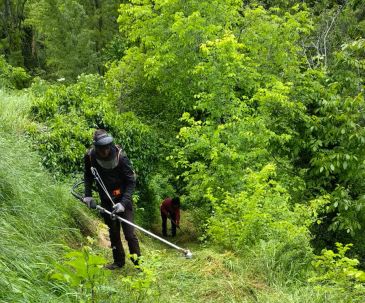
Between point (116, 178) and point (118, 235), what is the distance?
0.78 m

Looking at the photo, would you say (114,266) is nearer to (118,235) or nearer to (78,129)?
(118,235)

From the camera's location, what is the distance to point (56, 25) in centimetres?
2634

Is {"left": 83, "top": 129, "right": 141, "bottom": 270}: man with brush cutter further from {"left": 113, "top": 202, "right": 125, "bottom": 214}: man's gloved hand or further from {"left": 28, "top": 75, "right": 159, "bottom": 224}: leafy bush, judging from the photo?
{"left": 28, "top": 75, "right": 159, "bottom": 224}: leafy bush

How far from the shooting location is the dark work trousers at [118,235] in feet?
19.1

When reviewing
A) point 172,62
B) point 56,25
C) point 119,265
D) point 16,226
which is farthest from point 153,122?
point 56,25

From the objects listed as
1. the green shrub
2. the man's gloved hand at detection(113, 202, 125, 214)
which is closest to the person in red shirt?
the man's gloved hand at detection(113, 202, 125, 214)

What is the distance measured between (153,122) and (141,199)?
2729 mm

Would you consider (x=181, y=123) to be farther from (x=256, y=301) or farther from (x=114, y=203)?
(x=256, y=301)

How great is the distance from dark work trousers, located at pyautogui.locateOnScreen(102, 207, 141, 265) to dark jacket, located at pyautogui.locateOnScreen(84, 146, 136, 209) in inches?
5.1

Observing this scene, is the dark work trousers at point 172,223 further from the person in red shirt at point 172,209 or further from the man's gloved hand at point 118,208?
the man's gloved hand at point 118,208

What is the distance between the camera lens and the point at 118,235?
600 cm

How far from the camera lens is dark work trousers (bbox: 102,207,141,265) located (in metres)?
5.83

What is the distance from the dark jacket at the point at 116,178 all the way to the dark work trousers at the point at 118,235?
129mm

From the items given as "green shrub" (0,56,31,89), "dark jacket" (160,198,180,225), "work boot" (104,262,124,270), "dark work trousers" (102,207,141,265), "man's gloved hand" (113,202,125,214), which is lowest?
"dark jacket" (160,198,180,225)
